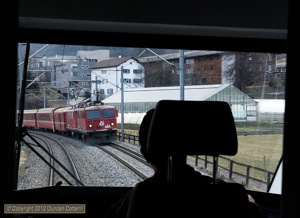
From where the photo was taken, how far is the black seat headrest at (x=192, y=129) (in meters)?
1.80

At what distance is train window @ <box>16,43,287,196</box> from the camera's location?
3.72 m

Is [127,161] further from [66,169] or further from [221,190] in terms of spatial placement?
[221,190]

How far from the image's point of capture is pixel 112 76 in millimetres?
3979

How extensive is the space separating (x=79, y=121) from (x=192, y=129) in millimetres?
2849

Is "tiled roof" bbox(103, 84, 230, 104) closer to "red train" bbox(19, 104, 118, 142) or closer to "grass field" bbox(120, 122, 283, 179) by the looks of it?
"grass field" bbox(120, 122, 283, 179)

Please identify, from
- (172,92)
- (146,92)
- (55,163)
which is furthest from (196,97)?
(55,163)

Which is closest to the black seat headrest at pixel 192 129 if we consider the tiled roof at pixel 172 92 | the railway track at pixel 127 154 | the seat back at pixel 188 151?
the seat back at pixel 188 151

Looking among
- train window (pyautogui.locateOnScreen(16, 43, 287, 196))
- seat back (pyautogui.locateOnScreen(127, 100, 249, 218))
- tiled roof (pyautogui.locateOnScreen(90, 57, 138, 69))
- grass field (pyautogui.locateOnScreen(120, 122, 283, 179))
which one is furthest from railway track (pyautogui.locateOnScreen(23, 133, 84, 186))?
seat back (pyautogui.locateOnScreen(127, 100, 249, 218))

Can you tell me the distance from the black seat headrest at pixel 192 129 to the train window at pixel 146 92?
168 centimetres

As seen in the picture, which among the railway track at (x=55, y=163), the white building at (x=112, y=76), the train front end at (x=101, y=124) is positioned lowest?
the railway track at (x=55, y=163)

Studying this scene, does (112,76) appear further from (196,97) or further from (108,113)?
(196,97)

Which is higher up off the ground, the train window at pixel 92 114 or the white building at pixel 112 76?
the white building at pixel 112 76

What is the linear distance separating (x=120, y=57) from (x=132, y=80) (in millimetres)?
296

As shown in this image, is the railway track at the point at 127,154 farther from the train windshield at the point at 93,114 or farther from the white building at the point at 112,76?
the white building at the point at 112,76
